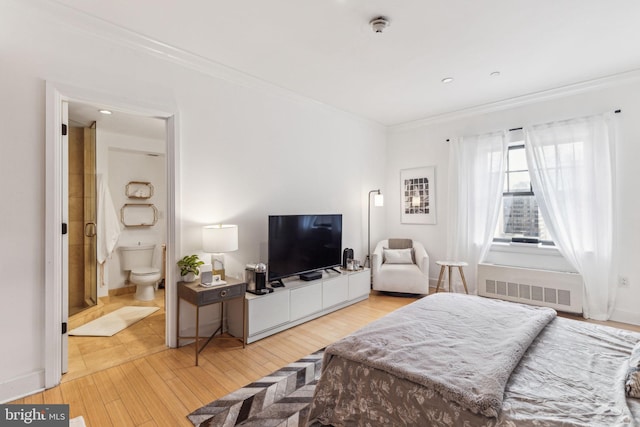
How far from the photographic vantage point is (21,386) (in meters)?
2.13

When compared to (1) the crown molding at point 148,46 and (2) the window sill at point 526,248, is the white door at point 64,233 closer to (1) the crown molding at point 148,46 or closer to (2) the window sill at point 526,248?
(1) the crown molding at point 148,46

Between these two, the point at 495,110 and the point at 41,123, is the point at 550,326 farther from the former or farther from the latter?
the point at 41,123

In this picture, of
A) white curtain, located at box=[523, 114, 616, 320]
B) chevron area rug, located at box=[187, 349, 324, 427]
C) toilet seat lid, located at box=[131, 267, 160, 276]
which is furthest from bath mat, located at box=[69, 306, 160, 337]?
white curtain, located at box=[523, 114, 616, 320]

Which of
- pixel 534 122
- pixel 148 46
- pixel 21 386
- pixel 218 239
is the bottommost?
pixel 21 386

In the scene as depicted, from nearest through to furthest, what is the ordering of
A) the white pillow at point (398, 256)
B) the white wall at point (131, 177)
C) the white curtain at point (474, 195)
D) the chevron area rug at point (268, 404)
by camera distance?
the chevron area rug at point (268, 404) < the white curtain at point (474, 195) < the white wall at point (131, 177) < the white pillow at point (398, 256)

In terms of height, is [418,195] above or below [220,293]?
above

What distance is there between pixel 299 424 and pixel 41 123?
8.90 ft

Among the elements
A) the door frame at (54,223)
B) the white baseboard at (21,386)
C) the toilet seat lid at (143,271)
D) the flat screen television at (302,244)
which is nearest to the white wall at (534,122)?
the flat screen television at (302,244)

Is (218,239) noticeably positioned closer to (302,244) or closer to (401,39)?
(302,244)

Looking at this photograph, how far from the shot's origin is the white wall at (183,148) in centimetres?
212

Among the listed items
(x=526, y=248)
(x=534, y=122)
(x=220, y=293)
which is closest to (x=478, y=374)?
(x=220, y=293)

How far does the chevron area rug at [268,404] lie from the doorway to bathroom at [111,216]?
3.87ft

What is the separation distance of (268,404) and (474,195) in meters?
3.91

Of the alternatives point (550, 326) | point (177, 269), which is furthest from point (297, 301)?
point (550, 326)
